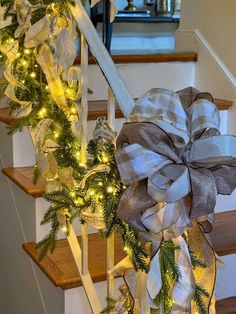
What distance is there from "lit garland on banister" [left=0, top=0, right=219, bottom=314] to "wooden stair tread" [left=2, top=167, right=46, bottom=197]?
0.77 ft

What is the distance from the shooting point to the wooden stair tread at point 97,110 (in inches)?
Result: 74.4

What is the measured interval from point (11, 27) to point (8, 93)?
0.20m

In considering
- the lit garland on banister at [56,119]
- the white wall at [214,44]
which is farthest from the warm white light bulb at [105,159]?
the white wall at [214,44]

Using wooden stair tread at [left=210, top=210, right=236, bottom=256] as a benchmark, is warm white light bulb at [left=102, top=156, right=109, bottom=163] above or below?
above

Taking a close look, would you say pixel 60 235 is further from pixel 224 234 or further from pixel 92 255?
pixel 224 234

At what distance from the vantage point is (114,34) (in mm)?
3977

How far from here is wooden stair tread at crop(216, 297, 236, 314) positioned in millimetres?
1663

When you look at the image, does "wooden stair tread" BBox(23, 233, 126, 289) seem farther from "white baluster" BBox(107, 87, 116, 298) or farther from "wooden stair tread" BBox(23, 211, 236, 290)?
"white baluster" BBox(107, 87, 116, 298)

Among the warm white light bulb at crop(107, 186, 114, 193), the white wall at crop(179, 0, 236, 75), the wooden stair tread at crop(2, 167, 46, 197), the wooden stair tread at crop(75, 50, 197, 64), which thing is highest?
the white wall at crop(179, 0, 236, 75)

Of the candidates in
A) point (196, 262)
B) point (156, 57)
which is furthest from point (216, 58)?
point (196, 262)

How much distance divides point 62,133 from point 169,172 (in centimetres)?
55

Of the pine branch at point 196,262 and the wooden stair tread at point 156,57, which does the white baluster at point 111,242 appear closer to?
the pine branch at point 196,262

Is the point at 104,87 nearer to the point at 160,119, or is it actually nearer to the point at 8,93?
the point at 8,93

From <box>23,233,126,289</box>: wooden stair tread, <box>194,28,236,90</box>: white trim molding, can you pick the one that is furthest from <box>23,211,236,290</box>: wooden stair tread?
<box>194,28,236,90</box>: white trim molding
